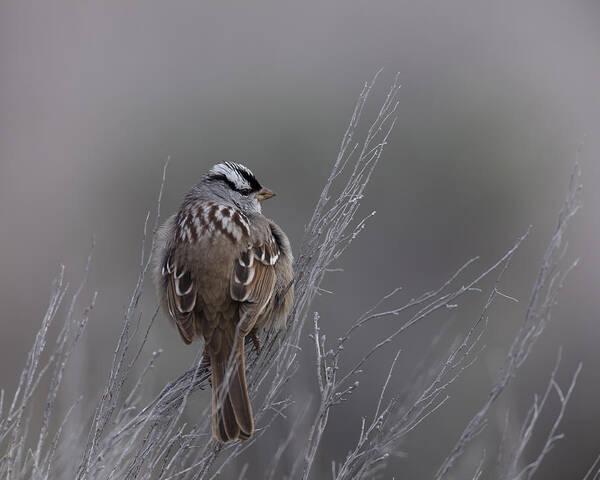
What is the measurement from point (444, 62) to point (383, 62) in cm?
107

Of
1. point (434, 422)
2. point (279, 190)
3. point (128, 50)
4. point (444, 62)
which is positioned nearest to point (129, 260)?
point (279, 190)

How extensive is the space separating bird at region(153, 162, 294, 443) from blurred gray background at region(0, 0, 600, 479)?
337 centimetres

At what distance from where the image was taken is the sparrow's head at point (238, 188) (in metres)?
5.25

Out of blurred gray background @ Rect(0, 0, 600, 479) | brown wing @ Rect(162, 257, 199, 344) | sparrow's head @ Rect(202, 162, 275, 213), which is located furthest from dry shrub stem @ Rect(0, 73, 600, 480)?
blurred gray background @ Rect(0, 0, 600, 479)

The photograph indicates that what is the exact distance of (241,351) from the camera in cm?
415

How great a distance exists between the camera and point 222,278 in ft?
14.7

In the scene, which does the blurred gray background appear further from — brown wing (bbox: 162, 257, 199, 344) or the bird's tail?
the bird's tail

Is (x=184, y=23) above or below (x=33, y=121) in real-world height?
above

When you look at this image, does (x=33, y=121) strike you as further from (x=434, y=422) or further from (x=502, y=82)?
(x=434, y=422)

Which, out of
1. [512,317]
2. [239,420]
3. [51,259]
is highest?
[239,420]

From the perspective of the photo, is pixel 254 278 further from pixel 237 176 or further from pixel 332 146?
pixel 332 146

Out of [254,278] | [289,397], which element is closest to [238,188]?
[254,278]

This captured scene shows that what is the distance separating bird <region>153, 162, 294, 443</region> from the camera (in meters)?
4.35

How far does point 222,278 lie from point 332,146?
7760mm
